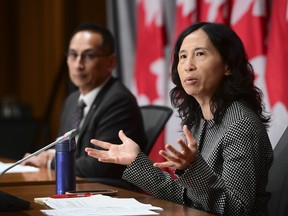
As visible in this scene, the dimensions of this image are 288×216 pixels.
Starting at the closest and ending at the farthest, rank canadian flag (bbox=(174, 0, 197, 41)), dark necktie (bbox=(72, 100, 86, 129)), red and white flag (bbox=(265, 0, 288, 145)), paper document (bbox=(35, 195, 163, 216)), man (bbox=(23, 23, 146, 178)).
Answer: paper document (bbox=(35, 195, 163, 216)) < red and white flag (bbox=(265, 0, 288, 145)) < man (bbox=(23, 23, 146, 178)) < dark necktie (bbox=(72, 100, 86, 129)) < canadian flag (bbox=(174, 0, 197, 41))

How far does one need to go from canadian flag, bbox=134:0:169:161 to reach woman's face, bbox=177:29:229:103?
2.09 metres

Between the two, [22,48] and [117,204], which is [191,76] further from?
[22,48]

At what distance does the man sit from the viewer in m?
3.68

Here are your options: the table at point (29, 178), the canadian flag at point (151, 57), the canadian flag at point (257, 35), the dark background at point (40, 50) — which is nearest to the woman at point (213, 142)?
the table at point (29, 178)

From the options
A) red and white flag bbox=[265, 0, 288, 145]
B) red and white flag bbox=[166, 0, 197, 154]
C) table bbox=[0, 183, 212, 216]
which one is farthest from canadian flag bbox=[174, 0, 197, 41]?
table bbox=[0, 183, 212, 216]

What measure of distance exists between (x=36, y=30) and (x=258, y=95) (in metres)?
4.74

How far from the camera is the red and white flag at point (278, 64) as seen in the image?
3566mm

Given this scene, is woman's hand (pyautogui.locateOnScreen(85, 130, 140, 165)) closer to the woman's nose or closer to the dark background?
the woman's nose

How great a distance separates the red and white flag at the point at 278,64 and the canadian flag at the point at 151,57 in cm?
123

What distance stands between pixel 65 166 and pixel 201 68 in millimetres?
658

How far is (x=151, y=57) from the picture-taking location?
4.87 metres

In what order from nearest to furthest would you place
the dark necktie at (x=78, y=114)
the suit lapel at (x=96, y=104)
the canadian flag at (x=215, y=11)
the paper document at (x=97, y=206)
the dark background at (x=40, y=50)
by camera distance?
the paper document at (x=97, y=206)
the suit lapel at (x=96, y=104)
the dark necktie at (x=78, y=114)
the canadian flag at (x=215, y=11)
the dark background at (x=40, y=50)

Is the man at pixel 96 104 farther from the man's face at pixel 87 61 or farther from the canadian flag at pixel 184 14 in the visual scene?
the canadian flag at pixel 184 14

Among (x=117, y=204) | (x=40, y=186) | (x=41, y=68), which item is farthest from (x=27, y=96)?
→ (x=117, y=204)
